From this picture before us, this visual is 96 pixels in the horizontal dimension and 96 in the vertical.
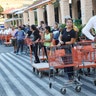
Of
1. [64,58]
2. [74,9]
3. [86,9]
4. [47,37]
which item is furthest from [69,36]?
[74,9]

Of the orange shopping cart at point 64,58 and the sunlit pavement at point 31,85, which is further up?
the orange shopping cart at point 64,58

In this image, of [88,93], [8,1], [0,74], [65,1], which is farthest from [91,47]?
[8,1]

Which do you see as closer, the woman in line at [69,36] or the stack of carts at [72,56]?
the stack of carts at [72,56]

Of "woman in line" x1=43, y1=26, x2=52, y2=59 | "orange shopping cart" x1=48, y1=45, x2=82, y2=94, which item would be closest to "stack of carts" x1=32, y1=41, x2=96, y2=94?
"orange shopping cart" x1=48, y1=45, x2=82, y2=94

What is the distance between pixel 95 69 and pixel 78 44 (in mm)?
2239

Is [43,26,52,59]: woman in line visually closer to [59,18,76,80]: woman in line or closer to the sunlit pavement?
the sunlit pavement

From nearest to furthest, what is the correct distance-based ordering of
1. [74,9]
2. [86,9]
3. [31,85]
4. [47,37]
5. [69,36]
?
[69,36] → [31,85] → [47,37] → [86,9] → [74,9]

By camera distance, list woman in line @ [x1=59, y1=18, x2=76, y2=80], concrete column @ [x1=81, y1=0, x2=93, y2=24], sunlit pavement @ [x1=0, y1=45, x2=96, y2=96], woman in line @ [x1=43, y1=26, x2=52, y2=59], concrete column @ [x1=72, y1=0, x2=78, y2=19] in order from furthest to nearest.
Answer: concrete column @ [x1=72, y1=0, x2=78, y2=19] < concrete column @ [x1=81, y1=0, x2=93, y2=24] < woman in line @ [x1=43, y1=26, x2=52, y2=59] < woman in line @ [x1=59, y1=18, x2=76, y2=80] < sunlit pavement @ [x1=0, y1=45, x2=96, y2=96]

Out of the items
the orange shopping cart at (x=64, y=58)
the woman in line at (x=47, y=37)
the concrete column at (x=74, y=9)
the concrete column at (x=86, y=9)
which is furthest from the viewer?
the concrete column at (x=74, y=9)

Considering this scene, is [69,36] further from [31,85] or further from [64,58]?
[31,85]

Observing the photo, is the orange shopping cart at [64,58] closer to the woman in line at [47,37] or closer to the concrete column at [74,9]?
the woman in line at [47,37]

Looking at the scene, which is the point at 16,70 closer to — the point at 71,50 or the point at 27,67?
the point at 27,67

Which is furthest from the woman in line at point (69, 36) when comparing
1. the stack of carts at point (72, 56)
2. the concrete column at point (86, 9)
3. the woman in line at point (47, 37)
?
the concrete column at point (86, 9)

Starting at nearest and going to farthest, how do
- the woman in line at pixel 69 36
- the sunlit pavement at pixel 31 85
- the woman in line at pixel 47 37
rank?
1. the sunlit pavement at pixel 31 85
2. the woman in line at pixel 69 36
3. the woman in line at pixel 47 37
